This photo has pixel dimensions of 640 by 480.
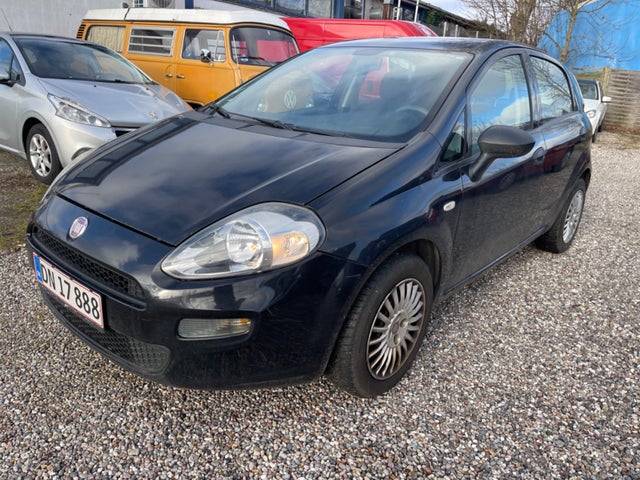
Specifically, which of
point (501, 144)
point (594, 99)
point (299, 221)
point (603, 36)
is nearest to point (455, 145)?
point (501, 144)

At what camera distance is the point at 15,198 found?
15.0 ft

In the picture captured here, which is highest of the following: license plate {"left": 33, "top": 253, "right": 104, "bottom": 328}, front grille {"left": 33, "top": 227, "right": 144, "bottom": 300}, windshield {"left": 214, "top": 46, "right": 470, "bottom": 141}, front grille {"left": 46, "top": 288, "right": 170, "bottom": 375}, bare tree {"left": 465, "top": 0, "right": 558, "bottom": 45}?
bare tree {"left": 465, "top": 0, "right": 558, "bottom": 45}

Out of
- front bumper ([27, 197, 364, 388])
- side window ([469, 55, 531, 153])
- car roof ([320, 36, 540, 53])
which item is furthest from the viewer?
car roof ([320, 36, 540, 53])

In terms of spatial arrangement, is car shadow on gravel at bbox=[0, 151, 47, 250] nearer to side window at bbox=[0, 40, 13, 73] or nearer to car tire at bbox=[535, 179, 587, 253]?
side window at bbox=[0, 40, 13, 73]

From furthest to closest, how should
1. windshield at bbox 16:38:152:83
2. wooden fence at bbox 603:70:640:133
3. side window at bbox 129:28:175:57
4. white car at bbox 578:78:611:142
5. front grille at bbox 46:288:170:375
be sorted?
wooden fence at bbox 603:70:640:133, white car at bbox 578:78:611:142, side window at bbox 129:28:175:57, windshield at bbox 16:38:152:83, front grille at bbox 46:288:170:375

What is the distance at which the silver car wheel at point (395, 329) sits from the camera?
213 centimetres

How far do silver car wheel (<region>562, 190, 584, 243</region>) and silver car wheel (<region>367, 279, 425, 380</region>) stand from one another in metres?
2.34

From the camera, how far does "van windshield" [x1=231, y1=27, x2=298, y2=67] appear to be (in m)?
7.56

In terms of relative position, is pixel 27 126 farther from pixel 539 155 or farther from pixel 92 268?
pixel 539 155

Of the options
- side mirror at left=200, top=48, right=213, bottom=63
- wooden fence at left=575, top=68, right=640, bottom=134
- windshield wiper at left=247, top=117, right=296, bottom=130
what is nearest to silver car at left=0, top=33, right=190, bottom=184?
side mirror at left=200, top=48, right=213, bottom=63

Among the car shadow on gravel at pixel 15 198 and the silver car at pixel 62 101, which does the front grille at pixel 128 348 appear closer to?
the car shadow on gravel at pixel 15 198

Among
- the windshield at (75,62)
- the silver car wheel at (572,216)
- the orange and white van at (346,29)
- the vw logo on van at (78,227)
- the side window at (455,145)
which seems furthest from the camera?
the orange and white van at (346,29)

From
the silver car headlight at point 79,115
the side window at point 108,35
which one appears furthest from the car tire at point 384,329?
the side window at point 108,35

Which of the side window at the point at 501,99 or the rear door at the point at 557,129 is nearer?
the side window at the point at 501,99
